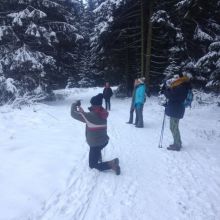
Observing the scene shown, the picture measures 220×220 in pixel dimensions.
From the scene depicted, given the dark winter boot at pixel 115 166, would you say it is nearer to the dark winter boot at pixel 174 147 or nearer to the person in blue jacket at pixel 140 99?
the dark winter boot at pixel 174 147

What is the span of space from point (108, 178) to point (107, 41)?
20.1 metres

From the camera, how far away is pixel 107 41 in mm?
25969

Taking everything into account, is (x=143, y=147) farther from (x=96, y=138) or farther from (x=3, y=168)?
(x=3, y=168)

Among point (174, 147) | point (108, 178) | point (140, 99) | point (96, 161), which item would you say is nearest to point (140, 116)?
point (140, 99)

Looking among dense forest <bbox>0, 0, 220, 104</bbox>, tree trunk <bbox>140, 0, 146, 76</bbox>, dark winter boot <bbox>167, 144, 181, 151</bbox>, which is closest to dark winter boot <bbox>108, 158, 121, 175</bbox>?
dark winter boot <bbox>167, 144, 181, 151</bbox>

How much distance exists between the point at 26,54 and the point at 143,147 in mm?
12732

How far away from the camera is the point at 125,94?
92.3 feet

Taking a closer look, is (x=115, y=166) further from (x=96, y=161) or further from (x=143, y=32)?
(x=143, y=32)

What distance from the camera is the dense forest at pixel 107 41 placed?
66.2 feet

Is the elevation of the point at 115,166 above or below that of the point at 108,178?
above

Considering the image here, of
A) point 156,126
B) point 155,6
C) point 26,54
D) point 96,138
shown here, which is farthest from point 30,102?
point 155,6

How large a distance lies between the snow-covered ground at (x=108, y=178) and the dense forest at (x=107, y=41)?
7.67m

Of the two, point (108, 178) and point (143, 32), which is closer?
point (108, 178)

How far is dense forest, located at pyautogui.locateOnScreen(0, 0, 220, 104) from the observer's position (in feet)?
66.2
